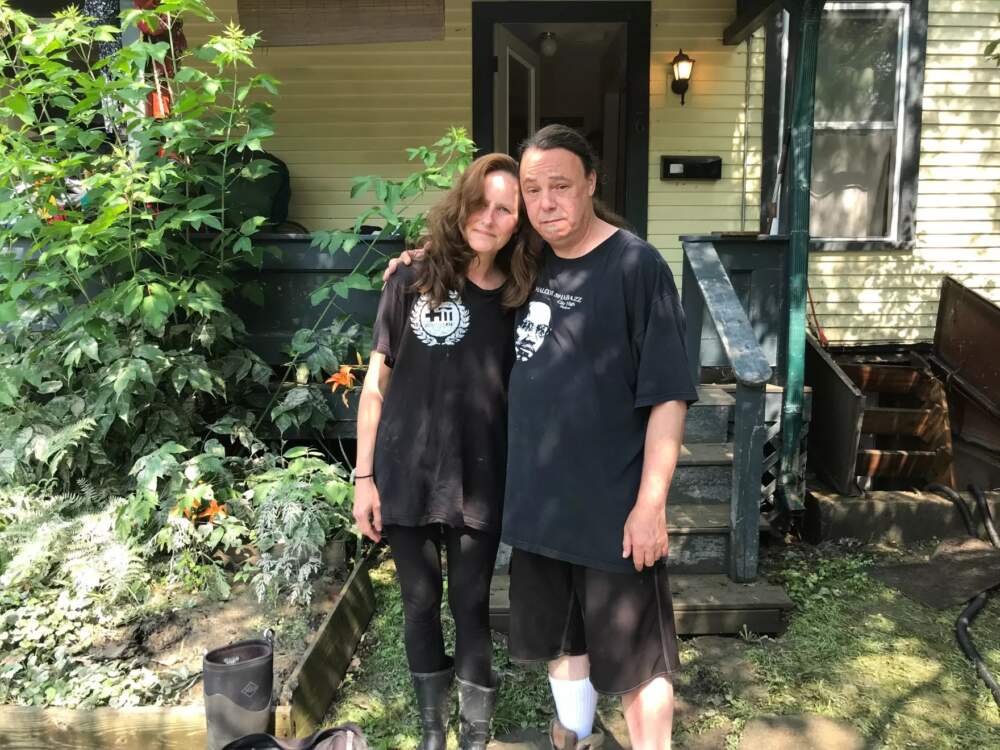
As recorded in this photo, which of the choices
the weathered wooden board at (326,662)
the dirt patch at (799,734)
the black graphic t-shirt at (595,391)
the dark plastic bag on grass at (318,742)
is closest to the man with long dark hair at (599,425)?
the black graphic t-shirt at (595,391)

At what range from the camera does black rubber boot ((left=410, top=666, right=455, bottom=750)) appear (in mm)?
2230

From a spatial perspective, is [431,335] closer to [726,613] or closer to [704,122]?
[726,613]

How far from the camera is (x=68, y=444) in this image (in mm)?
3303

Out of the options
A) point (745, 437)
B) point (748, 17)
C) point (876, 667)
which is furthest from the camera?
point (748, 17)

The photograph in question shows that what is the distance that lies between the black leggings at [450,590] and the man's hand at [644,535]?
50 cm

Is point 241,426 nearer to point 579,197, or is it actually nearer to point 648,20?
point 579,197

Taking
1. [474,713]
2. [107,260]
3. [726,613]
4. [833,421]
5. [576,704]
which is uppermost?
[107,260]

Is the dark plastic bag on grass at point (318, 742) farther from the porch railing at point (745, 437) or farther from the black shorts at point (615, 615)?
the porch railing at point (745, 437)

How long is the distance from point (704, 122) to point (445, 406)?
4.52 m

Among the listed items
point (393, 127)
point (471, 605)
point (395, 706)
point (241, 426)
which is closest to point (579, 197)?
point (471, 605)

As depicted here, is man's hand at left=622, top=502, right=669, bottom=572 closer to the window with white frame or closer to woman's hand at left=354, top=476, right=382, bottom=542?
woman's hand at left=354, top=476, right=382, bottom=542

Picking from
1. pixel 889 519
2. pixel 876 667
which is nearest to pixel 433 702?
pixel 876 667

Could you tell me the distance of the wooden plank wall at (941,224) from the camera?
226 inches

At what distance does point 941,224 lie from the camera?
5867mm
